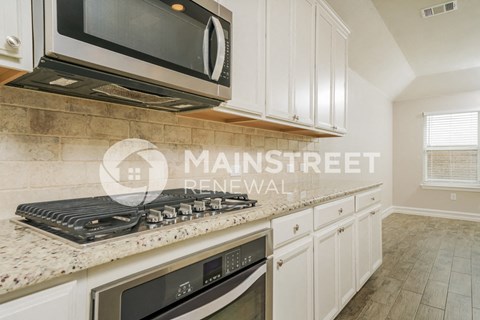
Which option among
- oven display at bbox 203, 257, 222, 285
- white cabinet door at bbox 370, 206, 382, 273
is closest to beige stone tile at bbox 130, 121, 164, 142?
oven display at bbox 203, 257, 222, 285

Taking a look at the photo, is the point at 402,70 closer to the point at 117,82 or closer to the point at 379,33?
the point at 379,33

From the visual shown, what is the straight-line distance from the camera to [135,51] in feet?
3.27

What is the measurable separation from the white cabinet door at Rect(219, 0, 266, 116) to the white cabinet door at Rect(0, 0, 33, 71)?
88cm

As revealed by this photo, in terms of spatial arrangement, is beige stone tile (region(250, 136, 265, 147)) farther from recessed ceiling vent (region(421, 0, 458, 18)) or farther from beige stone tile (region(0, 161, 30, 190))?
recessed ceiling vent (region(421, 0, 458, 18))

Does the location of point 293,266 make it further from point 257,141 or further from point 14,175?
point 14,175

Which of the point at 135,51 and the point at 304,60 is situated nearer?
the point at 135,51

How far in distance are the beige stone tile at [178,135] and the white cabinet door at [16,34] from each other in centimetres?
81

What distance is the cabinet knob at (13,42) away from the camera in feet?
2.55

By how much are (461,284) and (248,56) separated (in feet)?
9.48

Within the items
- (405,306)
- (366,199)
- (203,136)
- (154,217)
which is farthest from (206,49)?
(405,306)

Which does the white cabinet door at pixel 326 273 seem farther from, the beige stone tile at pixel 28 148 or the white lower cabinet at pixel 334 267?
the beige stone tile at pixel 28 148

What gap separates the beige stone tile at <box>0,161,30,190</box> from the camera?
1.04 metres

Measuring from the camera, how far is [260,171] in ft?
7.67

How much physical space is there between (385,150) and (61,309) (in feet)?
20.3
